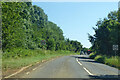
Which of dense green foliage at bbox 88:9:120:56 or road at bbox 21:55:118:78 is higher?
dense green foliage at bbox 88:9:120:56

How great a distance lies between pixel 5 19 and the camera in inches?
779

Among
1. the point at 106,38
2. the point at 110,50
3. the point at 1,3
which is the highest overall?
the point at 1,3

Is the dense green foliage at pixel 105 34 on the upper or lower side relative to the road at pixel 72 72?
upper

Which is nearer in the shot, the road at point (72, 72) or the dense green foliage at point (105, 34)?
the road at point (72, 72)

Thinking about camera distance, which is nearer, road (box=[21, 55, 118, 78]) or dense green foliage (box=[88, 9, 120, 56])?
road (box=[21, 55, 118, 78])

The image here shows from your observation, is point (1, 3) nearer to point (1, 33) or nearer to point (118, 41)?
point (1, 33)

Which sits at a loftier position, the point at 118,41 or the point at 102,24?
the point at 102,24

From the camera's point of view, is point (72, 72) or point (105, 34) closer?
point (72, 72)

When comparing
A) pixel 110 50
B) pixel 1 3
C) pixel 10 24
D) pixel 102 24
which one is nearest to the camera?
pixel 1 3

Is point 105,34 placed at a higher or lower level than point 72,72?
higher

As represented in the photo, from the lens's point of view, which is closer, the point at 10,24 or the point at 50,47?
the point at 10,24

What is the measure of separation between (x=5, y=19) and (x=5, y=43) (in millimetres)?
3019

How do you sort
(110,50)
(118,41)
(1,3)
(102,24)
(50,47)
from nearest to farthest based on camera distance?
1. (1,3)
2. (118,41)
3. (110,50)
4. (102,24)
5. (50,47)

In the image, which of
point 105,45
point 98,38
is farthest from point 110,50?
point 98,38
